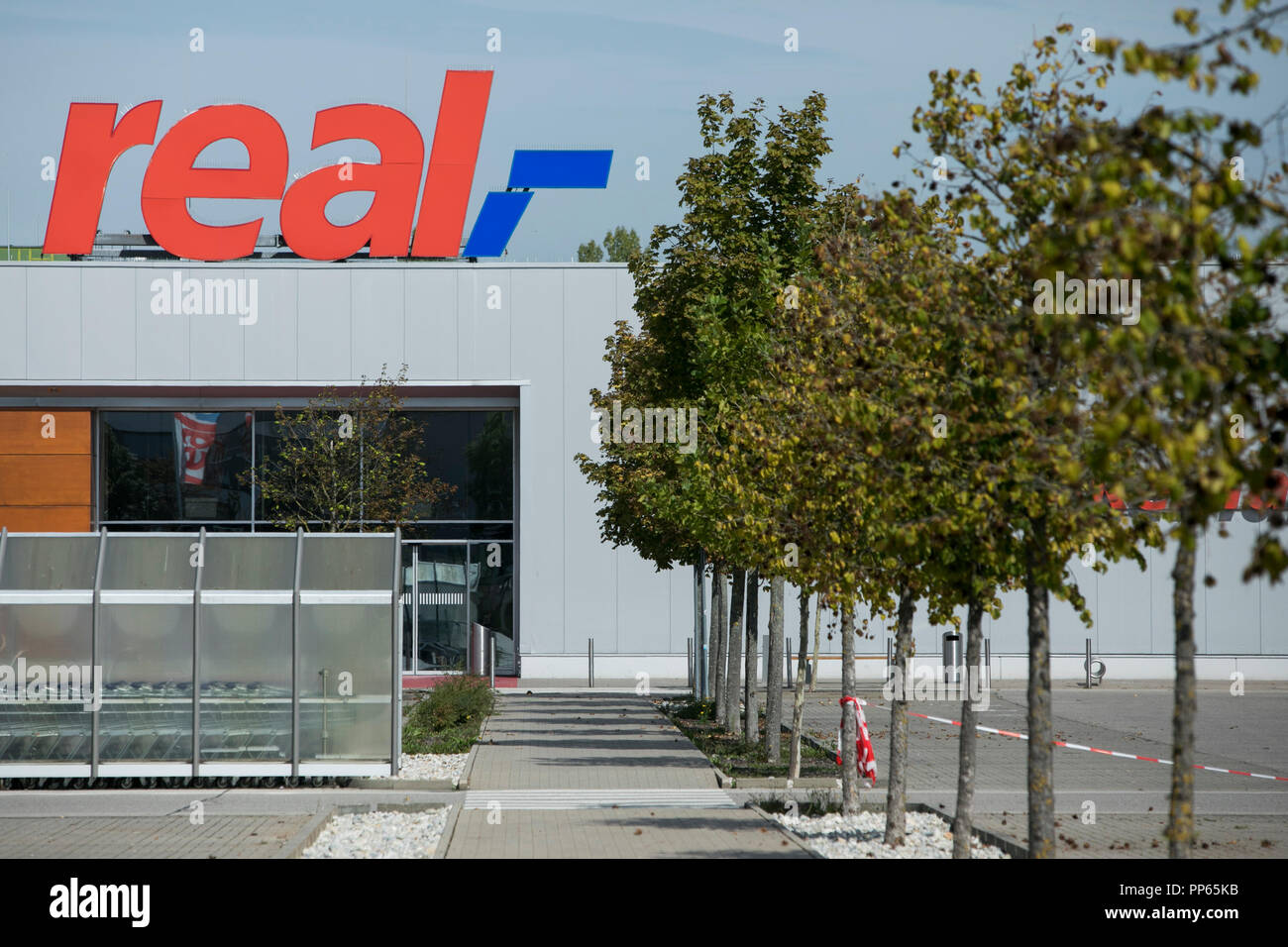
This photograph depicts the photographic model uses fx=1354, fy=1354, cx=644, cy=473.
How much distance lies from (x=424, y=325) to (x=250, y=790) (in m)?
22.3

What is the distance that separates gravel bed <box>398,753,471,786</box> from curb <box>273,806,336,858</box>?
8.27 feet

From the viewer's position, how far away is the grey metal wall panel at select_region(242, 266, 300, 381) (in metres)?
35.5

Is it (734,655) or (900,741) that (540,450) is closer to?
(734,655)

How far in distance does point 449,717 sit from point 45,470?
753 inches

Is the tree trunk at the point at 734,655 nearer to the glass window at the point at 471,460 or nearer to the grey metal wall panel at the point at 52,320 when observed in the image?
the glass window at the point at 471,460

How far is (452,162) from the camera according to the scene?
34.3 metres

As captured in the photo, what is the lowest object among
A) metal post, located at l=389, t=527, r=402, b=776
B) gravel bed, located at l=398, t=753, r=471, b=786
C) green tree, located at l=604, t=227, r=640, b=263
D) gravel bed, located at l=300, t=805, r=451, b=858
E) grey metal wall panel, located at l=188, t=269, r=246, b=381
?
gravel bed, located at l=398, t=753, r=471, b=786

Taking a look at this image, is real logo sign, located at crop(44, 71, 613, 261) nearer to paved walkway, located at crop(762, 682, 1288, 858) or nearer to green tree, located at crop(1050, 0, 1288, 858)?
paved walkway, located at crop(762, 682, 1288, 858)

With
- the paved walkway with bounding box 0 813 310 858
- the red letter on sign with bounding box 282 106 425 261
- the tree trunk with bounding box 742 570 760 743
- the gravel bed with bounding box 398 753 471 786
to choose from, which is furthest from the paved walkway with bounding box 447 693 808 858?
the red letter on sign with bounding box 282 106 425 261

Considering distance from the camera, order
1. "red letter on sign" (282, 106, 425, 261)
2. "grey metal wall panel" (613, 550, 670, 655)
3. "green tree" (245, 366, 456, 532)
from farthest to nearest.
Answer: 1. "grey metal wall panel" (613, 550, 670, 655)
2. "red letter on sign" (282, 106, 425, 261)
3. "green tree" (245, 366, 456, 532)

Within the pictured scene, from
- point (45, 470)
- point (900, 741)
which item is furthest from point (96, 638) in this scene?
point (45, 470)

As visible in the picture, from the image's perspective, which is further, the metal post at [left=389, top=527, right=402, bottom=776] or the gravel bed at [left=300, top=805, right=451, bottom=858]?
the metal post at [left=389, top=527, right=402, bottom=776]

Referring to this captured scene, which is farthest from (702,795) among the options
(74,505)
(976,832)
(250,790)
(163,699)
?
(74,505)
